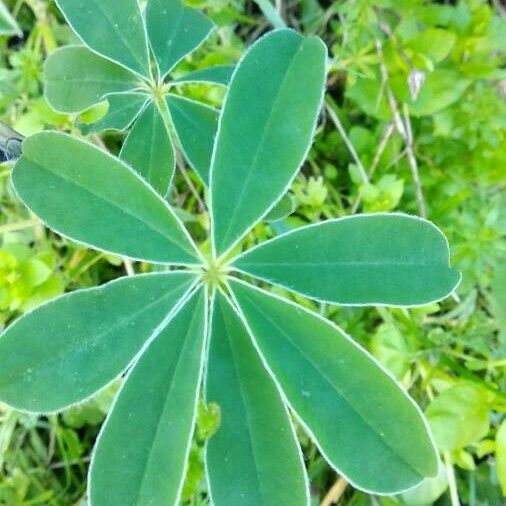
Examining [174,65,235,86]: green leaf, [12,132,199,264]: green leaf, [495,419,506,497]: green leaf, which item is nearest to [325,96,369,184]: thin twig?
[174,65,235,86]: green leaf

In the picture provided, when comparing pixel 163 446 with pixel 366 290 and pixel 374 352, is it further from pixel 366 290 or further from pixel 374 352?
pixel 374 352

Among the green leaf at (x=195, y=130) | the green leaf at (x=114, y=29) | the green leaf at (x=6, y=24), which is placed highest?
the green leaf at (x=6, y=24)

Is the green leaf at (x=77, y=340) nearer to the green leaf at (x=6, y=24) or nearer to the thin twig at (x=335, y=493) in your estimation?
the green leaf at (x=6, y=24)

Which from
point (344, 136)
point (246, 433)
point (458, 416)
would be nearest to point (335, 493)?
point (458, 416)

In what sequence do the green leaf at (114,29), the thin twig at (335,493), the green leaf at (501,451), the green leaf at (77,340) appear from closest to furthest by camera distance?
the green leaf at (77,340) < the green leaf at (114,29) < the green leaf at (501,451) < the thin twig at (335,493)

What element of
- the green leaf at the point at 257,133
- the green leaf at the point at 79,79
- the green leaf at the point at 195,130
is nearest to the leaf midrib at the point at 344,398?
the green leaf at the point at 257,133

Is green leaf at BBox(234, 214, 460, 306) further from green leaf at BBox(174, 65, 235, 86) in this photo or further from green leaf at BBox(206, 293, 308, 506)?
green leaf at BBox(174, 65, 235, 86)

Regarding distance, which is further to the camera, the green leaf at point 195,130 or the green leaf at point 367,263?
the green leaf at point 195,130

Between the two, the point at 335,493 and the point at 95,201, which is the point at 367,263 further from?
the point at 335,493
